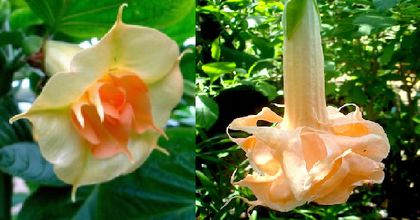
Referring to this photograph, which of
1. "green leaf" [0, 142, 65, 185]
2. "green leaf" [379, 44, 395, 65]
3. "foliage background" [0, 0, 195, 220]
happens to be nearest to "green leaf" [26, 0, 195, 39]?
"foliage background" [0, 0, 195, 220]

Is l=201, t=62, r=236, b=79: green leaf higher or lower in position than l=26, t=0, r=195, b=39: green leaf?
lower

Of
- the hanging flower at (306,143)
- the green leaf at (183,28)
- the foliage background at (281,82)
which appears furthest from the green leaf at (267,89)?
the hanging flower at (306,143)

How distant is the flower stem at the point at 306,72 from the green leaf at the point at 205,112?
0.23 m

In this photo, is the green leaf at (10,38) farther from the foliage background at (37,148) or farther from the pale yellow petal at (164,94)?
the pale yellow petal at (164,94)

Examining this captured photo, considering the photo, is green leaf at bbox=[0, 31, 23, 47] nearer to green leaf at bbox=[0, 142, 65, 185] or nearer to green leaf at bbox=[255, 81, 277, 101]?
green leaf at bbox=[0, 142, 65, 185]

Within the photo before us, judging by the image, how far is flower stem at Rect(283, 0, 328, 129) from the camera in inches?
14.5

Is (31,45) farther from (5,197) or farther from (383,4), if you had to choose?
(383,4)

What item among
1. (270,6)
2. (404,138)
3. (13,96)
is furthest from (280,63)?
(13,96)

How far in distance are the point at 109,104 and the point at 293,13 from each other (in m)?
0.13

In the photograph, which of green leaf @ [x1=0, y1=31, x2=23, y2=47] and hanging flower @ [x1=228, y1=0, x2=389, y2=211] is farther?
green leaf @ [x1=0, y1=31, x2=23, y2=47]

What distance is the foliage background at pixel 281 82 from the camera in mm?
621

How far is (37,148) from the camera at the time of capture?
19.1 inches

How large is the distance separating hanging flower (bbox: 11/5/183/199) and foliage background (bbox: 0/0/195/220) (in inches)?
3.2

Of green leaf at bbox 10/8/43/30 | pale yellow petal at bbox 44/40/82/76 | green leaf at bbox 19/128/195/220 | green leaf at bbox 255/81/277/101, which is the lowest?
green leaf at bbox 19/128/195/220
